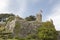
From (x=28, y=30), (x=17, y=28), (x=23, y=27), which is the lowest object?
(x=28, y=30)

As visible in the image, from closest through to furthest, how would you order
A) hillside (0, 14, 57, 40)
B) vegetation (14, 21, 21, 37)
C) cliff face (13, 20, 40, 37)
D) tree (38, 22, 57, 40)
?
tree (38, 22, 57, 40)
hillside (0, 14, 57, 40)
vegetation (14, 21, 21, 37)
cliff face (13, 20, 40, 37)

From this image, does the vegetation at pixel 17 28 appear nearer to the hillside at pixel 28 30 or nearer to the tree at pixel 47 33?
the hillside at pixel 28 30

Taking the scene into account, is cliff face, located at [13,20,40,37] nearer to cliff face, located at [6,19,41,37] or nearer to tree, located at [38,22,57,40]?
cliff face, located at [6,19,41,37]

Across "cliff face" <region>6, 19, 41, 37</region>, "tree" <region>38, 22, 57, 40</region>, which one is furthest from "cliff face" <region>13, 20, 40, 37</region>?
"tree" <region>38, 22, 57, 40</region>

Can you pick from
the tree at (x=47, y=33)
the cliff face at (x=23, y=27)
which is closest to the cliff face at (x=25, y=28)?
the cliff face at (x=23, y=27)

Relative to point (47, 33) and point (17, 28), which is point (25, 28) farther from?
point (47, 33)

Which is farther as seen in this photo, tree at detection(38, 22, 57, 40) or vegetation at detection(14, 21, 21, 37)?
vegetation at detection(14, 21, 21, 37)

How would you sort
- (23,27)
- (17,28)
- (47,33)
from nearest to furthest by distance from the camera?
1. (47,33)
2. (17,28)
3. (23,27)

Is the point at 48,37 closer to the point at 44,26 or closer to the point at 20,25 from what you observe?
the point at 44,26

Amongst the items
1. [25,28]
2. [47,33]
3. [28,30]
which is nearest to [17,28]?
[25,28]

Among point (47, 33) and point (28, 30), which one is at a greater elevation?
point (28, 30)

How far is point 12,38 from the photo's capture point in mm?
43469

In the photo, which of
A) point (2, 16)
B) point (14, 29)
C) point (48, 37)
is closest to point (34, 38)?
point (48, 37)

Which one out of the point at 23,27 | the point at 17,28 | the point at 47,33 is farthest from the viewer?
the point at 23,27
